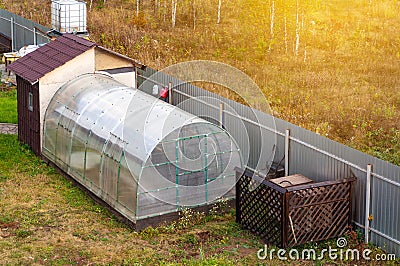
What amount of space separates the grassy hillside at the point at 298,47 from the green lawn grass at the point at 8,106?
5.23 metres

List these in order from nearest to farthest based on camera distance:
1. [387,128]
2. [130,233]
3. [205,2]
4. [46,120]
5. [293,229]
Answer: [293,229] → [130,233] → [46,120] → [387,128] → [205,2]

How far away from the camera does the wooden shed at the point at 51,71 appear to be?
61.0 ft

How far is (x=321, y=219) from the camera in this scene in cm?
1334

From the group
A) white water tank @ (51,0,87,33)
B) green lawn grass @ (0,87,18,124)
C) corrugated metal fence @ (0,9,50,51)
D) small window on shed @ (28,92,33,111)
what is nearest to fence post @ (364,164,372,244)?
small window on shed @ (28,92,33,111)

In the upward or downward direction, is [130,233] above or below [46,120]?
below

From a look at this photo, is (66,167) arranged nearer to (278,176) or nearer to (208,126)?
(208,126)

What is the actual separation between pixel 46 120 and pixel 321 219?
8430 millimetres

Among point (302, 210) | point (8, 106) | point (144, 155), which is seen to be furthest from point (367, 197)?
point (8, 106)

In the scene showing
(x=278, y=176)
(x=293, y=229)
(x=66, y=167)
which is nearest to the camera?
(x=293, y=229)

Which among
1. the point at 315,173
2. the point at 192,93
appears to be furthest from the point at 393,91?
the point at 315,173

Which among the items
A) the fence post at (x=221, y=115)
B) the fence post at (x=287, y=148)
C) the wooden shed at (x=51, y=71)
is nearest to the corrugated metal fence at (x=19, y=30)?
the wooden shed at (x=51, y=71)
